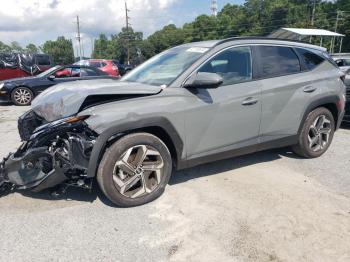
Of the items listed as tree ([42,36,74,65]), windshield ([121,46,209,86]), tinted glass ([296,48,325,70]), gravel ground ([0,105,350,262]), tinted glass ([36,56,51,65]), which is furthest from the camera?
tree ([42,36,74,65])

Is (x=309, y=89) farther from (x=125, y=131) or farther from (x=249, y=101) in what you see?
(x=125, y=131)

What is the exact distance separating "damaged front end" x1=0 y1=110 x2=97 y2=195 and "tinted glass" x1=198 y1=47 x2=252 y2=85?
1.53 meters

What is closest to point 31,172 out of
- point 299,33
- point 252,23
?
point 299,33

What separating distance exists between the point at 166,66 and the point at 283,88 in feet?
4.98

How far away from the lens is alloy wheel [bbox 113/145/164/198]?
11.6ft

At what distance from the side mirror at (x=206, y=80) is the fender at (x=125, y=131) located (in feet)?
1.67

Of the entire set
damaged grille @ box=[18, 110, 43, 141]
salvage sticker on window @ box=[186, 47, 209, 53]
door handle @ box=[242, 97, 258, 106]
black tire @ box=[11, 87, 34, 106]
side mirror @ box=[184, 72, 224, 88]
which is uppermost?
salvage sticker on window @ box=[186, 47, 209, 53]

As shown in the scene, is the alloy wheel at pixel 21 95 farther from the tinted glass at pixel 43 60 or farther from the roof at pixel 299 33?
the roof at pixel 299 33

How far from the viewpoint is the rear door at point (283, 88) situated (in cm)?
436

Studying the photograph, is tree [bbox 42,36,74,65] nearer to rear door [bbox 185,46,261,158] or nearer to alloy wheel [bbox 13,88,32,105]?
alloy wheel [bbox 13,88,32,105]

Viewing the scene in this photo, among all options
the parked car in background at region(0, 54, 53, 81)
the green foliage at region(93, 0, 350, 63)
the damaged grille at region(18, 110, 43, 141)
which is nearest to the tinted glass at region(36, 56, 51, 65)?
the parked car in background at region(0, 54, 53, 81)

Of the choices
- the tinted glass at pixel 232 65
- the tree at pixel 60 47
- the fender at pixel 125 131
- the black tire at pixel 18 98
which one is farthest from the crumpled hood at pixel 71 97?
the tree at pixel 60 47

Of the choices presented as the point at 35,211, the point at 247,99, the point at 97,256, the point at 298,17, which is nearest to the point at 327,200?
the point at 247,99

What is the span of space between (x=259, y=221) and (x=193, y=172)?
1.45 meters
